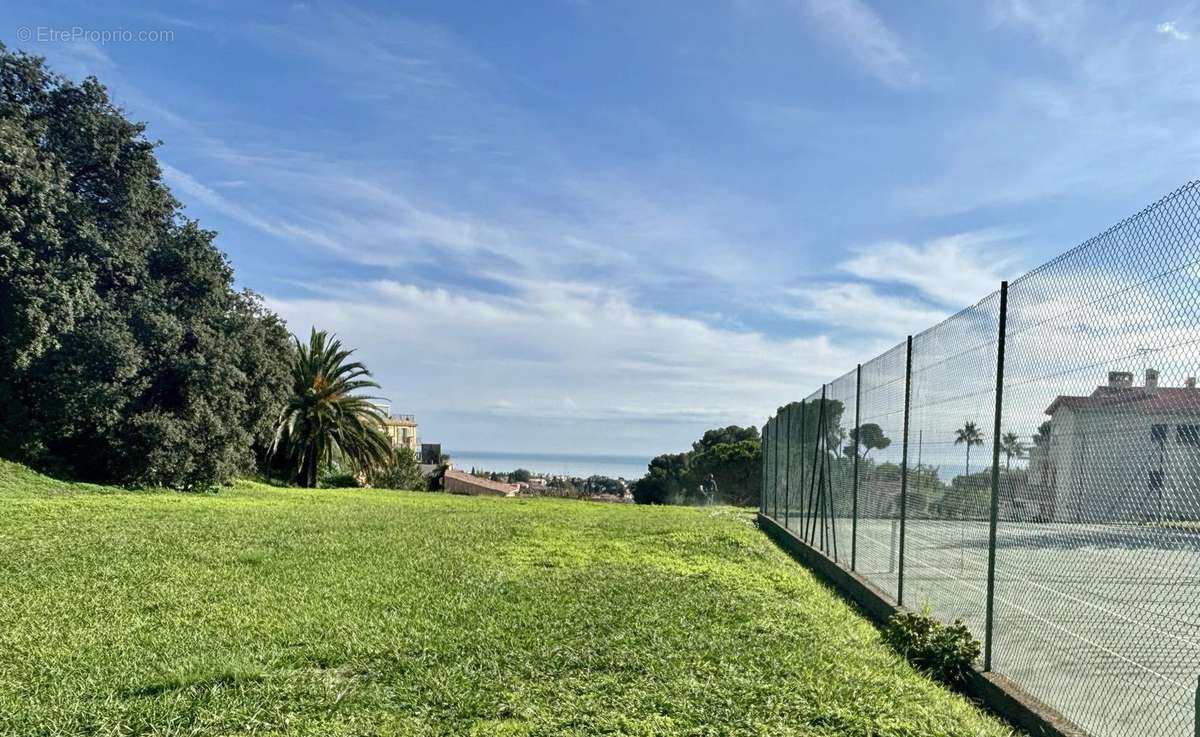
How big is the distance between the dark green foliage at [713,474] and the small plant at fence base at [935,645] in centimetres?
1861

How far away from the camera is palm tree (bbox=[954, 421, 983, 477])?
4298mm

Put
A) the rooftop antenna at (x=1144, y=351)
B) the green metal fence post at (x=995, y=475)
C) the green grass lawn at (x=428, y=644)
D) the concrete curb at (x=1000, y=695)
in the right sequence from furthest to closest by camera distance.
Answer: the green metal fence post at (x=995, y=475)
the green grass lawn at (x=428, y=644)
the concrete curb at (x=1000, y=695)
the rooftop antenna at (x=1144, y=351)

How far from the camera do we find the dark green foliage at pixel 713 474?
2672cm

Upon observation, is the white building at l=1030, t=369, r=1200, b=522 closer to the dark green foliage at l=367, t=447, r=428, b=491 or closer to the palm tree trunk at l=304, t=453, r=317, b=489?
the palm tree trunk at l=304, t=453, r=317, b=489

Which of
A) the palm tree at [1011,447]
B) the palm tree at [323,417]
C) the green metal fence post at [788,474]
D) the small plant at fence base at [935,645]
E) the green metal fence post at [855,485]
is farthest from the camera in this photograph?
the palm tree at [323,417]

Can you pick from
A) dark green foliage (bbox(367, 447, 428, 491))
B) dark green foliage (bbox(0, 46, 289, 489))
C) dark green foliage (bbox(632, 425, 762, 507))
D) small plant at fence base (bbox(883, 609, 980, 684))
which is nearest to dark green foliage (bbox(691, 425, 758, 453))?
dark green foliage (bbox(632, 425, 762, 507))

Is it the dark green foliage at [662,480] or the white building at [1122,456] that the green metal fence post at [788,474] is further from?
the dark green foliage at [662,480]

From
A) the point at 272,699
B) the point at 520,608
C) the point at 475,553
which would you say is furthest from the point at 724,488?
the point at 272,699

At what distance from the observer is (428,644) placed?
4484 mm

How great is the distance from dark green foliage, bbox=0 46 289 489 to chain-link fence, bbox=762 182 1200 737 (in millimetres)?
14804

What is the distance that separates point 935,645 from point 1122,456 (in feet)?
6.43

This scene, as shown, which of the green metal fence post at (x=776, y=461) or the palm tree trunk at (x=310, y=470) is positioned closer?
the green metal fence post at (x=776, y=461)

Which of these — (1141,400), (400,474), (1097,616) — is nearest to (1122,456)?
(1141,400)

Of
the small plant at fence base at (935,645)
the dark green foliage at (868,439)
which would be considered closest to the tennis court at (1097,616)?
the small plant at fence base at (935,645)
